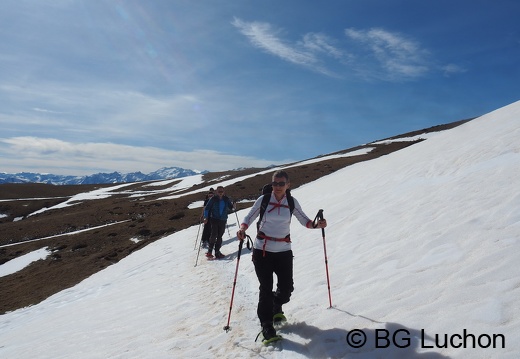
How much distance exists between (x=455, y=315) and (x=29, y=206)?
102389mm

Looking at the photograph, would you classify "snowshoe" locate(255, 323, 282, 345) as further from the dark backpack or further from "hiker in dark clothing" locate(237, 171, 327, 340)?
the dark backpack

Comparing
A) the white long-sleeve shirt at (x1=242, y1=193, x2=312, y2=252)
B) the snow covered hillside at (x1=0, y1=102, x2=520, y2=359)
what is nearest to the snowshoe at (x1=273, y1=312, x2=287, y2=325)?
the snow covered hillside at (x1=0, y1=102, x2=520, y2=359)

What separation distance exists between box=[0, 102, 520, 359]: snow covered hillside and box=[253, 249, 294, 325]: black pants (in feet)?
2.17

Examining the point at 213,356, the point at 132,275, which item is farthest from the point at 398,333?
the point at 132,275

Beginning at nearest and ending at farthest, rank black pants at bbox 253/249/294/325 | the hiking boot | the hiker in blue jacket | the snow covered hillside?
the snow covered hillside < the hiking boot < black pants at bbox 253/249/294/325 < the hiker in blue jacket

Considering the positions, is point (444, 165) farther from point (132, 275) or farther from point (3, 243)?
point (3, 243)

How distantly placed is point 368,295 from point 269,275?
234 cm

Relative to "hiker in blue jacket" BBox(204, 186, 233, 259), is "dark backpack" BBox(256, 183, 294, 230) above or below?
Result: above

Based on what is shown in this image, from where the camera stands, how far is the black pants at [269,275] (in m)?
6.25

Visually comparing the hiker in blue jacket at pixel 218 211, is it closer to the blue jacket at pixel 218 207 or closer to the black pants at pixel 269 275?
the blue jacket at pixel 218 207

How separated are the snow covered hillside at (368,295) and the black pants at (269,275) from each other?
0.66 metres

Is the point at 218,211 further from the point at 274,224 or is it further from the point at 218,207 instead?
the point at 274,224

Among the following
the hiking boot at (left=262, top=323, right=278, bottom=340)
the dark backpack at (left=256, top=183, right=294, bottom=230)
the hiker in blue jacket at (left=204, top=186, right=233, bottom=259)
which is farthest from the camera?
the hiker in blue jacket at (left=204, top=186, right=233, bottom=259)

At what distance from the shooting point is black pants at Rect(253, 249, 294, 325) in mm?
6254
